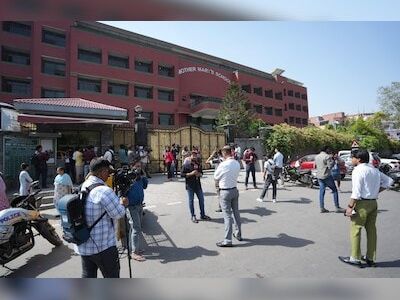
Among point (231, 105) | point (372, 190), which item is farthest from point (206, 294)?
point (231, 105)

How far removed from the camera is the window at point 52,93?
1141 inches

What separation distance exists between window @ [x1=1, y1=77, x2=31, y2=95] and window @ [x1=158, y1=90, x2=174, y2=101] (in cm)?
1228

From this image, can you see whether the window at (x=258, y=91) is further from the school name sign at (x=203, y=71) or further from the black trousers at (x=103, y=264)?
the black trousers at (x=103, y=264)

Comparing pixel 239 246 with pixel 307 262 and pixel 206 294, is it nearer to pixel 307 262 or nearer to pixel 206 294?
pixel 307 262

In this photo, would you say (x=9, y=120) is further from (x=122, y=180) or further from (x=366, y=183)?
(x=366, y=183)

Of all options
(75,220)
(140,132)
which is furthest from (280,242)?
(140,132)

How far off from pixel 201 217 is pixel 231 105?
→ 75.5 feet

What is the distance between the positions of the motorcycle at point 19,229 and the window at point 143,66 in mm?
29485

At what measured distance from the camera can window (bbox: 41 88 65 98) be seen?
28984 millimetres

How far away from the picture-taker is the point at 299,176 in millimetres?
13156

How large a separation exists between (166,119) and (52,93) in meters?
11.1

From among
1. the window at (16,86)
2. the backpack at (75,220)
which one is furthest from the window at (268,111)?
the backpack at (75,220)

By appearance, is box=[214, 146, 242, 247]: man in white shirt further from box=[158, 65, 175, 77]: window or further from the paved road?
box=[158, 65, 175, 77]: window

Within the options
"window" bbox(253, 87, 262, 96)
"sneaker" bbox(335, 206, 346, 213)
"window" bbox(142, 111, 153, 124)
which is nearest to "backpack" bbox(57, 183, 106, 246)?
"sneaker" bbox(335, 206, 346, 213)
